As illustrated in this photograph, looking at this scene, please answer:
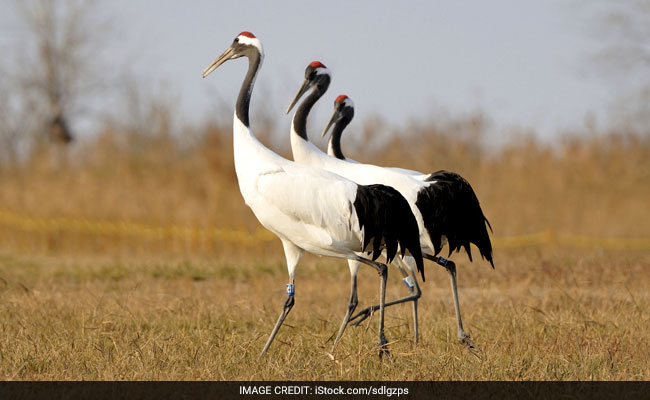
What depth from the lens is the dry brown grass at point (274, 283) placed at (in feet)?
16.1

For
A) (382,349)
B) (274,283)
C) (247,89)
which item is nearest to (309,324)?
(382,349)

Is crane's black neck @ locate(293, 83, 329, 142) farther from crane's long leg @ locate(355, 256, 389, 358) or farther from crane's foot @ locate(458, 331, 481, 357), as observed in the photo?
crane's foot @ locate(458, 331, 481, 357)

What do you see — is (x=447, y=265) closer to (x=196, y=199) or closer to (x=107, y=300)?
(x=107, y=300)

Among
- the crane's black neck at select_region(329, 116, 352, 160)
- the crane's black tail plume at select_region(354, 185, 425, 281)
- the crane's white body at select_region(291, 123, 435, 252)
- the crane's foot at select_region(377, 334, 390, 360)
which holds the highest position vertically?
the crane's black neck at select_region(329, 116, 352, 160)

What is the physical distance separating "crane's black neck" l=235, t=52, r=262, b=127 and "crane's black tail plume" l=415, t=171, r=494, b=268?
4.12ft

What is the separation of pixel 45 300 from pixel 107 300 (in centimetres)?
52

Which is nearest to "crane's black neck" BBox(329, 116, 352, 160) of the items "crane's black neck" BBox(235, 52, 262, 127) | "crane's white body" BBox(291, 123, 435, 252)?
"crane's white body" BBox(291, 123, 435, 252)

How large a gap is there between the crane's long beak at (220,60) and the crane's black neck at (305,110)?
722mm

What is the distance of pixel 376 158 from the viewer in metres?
17.7

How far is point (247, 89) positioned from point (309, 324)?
1.88 m

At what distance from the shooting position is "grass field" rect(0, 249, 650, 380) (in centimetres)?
473

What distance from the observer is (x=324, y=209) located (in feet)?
17.5
